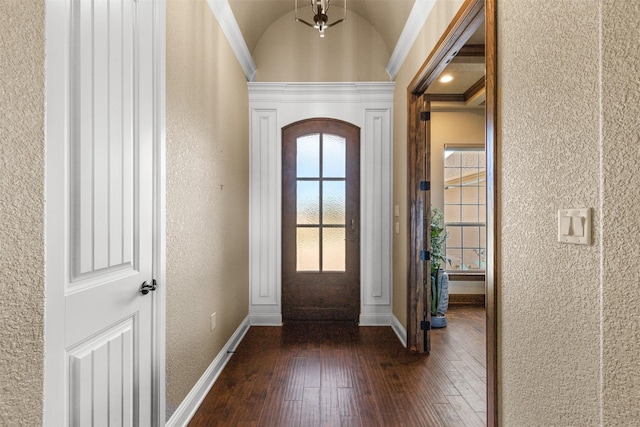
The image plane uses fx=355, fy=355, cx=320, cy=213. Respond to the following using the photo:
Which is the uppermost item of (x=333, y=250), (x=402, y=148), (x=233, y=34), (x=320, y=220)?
(x=233, y=34)

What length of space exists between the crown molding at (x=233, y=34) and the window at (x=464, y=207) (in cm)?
283

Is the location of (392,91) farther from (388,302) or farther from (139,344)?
(139,344)

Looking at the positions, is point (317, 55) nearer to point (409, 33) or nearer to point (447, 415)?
point (409, 33)

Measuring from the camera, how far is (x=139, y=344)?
1563 millimetres

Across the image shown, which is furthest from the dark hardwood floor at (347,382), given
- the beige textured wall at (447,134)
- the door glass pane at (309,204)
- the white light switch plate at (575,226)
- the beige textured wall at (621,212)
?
the beige textured wall at (447,134)

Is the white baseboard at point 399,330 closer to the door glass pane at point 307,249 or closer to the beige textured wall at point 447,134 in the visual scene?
the door glass pane at point 307,249

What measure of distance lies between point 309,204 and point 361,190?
596 millimetres

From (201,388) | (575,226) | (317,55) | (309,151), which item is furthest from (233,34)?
(575,226)

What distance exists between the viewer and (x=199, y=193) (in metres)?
2.32

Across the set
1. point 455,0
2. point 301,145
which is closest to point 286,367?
point 301,145

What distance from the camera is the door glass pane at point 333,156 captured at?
3.95 metres

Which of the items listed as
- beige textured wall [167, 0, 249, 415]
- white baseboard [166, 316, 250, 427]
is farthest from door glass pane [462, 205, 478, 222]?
white baseboard [166, 316, 250, 427]

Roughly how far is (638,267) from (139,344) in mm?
1805

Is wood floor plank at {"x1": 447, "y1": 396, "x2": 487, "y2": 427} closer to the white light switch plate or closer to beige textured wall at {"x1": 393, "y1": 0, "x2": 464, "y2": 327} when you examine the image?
beige textured wall at {"x1": 393, "y1": 0, "x2": 464, "y2": 327}
